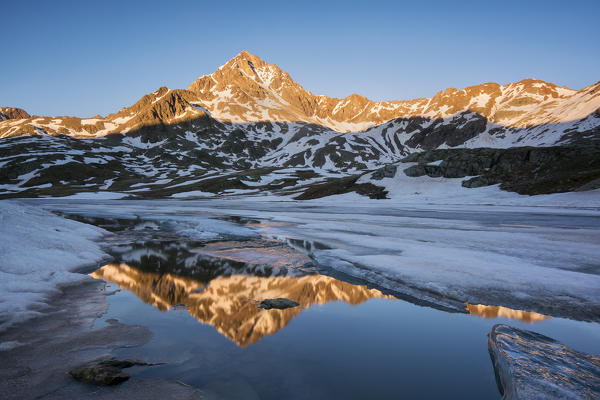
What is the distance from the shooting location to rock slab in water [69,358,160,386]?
509 centimetres

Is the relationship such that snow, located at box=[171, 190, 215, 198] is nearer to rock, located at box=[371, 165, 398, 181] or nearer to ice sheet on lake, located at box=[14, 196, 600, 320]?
rock, located at box=[371, 165, 398, 181]

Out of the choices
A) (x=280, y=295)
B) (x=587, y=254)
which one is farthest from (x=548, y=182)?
(x=280, y=295)

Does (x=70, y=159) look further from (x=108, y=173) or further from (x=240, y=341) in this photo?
(x=240, y=341)

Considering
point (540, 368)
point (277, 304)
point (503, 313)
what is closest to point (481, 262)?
point (503, 313)

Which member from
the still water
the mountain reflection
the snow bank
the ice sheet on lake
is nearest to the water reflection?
the still water

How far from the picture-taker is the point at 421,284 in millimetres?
A: 10516

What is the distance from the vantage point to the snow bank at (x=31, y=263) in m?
8.07

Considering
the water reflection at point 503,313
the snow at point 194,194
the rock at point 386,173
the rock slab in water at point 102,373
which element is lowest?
the snow at point 194,194

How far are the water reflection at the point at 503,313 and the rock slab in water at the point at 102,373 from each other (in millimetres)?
8464

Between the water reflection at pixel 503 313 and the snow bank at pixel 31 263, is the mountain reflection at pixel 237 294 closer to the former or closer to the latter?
the snow bank at pixel 31 263

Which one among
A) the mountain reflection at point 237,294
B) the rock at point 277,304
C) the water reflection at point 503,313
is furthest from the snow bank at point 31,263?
the water reflection at point 503,313

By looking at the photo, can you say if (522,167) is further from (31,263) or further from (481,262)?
(31,263)

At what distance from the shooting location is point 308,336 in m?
7.25

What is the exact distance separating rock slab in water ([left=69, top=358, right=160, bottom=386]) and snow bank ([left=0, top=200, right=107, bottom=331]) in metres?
Result: 3.26
